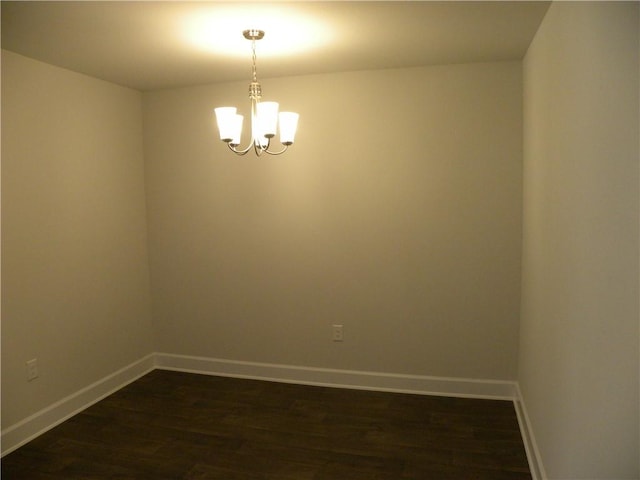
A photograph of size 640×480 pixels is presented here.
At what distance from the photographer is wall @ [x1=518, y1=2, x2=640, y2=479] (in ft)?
4.78

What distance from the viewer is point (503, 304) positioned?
3.28 m

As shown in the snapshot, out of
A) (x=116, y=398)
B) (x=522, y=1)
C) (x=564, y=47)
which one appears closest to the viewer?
(x=564, y=47)

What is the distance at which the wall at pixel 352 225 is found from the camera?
10.6ft

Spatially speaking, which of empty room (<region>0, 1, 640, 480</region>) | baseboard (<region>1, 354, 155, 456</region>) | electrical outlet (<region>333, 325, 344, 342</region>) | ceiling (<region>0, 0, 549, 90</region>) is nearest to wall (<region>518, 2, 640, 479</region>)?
empty room (<region>0, 1, 640, 480</region>)

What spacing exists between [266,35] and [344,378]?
94.5 inches

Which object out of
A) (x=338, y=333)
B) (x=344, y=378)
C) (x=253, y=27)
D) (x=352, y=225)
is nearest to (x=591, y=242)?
(x=253, y=27)

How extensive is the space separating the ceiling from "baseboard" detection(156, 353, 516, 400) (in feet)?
7.08

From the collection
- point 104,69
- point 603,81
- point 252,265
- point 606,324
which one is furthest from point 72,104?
point 606,324

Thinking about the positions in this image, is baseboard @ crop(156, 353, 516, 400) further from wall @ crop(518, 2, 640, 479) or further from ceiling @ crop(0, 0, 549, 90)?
ceiling @ crop(0, 0, 549, 90)

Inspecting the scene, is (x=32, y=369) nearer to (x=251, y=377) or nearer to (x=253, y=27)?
(x=251, y=377)

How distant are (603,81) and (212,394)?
120 inches

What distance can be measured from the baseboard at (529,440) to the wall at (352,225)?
26 centimetres

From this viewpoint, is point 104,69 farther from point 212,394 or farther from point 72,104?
point 212,394

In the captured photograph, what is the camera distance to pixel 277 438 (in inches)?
114
